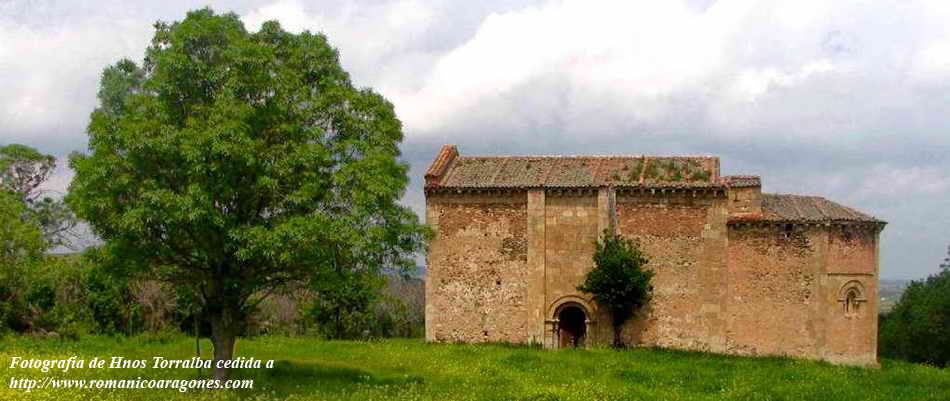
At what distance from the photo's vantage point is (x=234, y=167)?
20.6 m

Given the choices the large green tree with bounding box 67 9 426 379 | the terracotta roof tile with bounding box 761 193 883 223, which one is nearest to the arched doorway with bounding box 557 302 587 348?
the terracotta roof tile with bounding box 761 193 883 223

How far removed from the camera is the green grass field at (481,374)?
2139 centimetres

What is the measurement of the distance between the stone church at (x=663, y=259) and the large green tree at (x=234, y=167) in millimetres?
13417

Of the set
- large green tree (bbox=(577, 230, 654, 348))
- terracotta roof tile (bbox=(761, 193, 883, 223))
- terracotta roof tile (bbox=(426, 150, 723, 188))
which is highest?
terracotta roof tile (bbox=(426, 150, 723, 188))

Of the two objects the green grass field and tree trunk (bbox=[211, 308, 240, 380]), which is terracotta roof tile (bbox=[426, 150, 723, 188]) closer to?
the green grass field

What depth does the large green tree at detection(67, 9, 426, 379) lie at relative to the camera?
2006 cm

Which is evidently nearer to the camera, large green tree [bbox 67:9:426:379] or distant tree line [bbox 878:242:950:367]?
large green tree [bbox 67:9:426:379]

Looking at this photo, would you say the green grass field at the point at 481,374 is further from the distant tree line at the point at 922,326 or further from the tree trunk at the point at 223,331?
the distant tree line at the point at 922,326

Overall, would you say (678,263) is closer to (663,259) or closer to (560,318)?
(663,259)

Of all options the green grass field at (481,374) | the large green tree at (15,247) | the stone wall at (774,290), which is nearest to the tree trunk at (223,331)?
Result: the green grass field at (481,374)

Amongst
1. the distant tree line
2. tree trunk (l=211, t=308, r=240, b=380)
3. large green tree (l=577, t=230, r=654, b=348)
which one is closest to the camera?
tree trunk (l=211, t=308, r=240, b=380)

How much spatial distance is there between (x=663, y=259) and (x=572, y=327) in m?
4.94

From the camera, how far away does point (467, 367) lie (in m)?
27.7

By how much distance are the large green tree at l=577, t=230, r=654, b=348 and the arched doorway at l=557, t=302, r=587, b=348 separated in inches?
79.8
